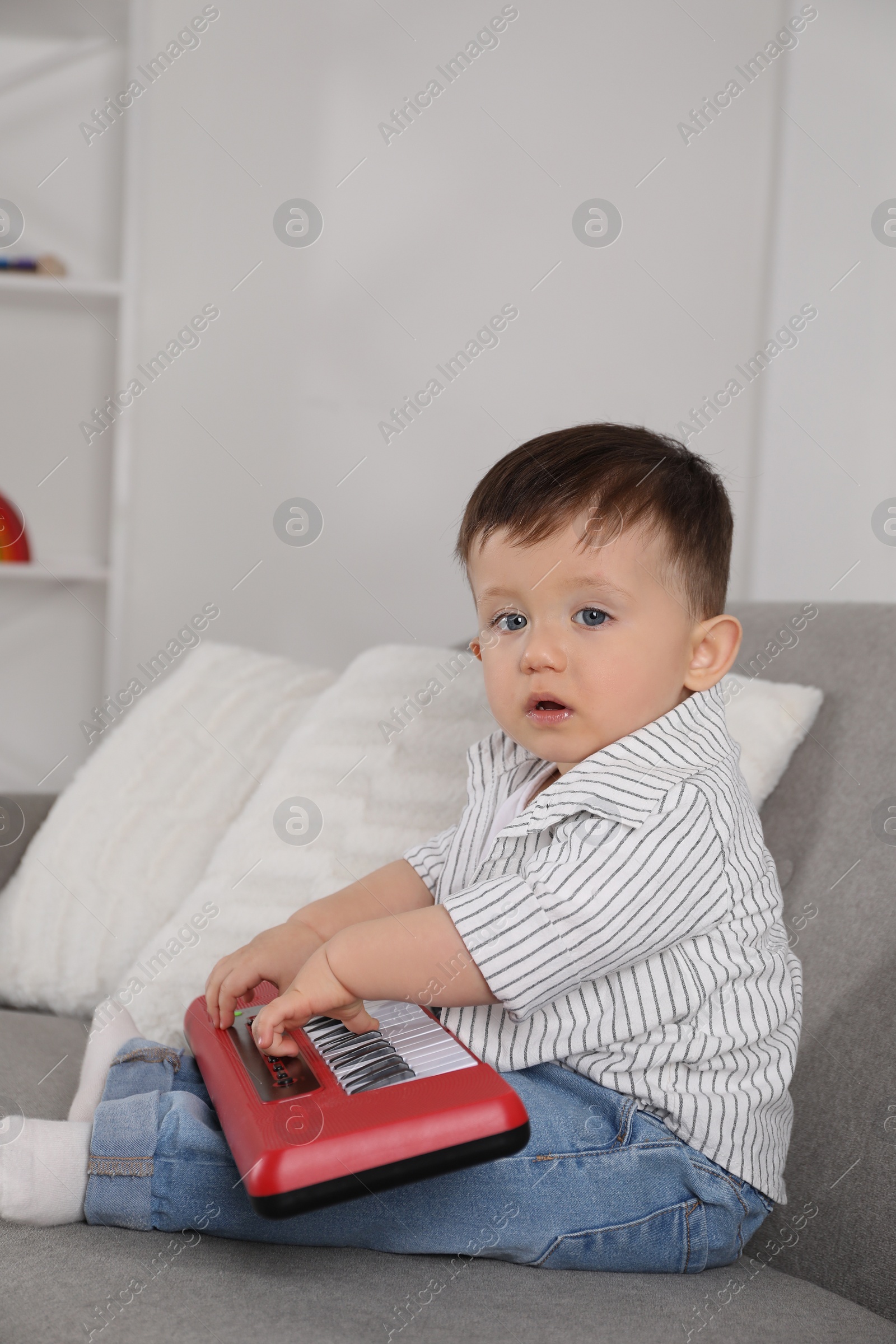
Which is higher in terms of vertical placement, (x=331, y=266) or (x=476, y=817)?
(x=331, y=266)

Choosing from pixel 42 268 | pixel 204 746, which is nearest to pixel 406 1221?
pixel 204 746

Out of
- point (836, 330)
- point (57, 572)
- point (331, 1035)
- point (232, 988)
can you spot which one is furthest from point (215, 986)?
point (836, 330)

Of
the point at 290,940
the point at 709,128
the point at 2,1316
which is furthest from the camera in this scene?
the point at 709,128

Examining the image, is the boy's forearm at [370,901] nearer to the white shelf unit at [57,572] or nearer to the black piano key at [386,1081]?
the black piano key at [386,1081]

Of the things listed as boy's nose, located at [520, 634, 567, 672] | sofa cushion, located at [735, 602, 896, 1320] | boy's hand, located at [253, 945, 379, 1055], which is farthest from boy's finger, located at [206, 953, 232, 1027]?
sofa cushion, located at [735, 602, 896, 1320]

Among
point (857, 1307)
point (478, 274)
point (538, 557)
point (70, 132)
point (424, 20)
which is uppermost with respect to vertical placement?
point (424, 20)

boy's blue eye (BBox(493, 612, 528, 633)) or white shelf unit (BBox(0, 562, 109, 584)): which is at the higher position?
white shelf unit (BBox(0, 562, 109, 584))

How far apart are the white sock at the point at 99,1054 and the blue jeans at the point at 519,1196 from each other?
0.20 ft

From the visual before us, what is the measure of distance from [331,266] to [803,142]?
90 cm

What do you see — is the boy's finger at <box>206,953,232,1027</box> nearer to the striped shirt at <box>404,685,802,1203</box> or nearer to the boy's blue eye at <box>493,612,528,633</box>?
the striped shirt at <box>404,685,802,1203</box>

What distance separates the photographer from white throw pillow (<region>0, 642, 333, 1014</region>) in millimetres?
1234

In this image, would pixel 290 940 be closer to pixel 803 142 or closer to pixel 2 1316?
pixel 2 1316

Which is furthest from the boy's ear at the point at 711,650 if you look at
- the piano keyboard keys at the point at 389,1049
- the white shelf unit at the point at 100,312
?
the white shelf unit at the point at 100,312

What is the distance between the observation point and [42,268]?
2.17 m
